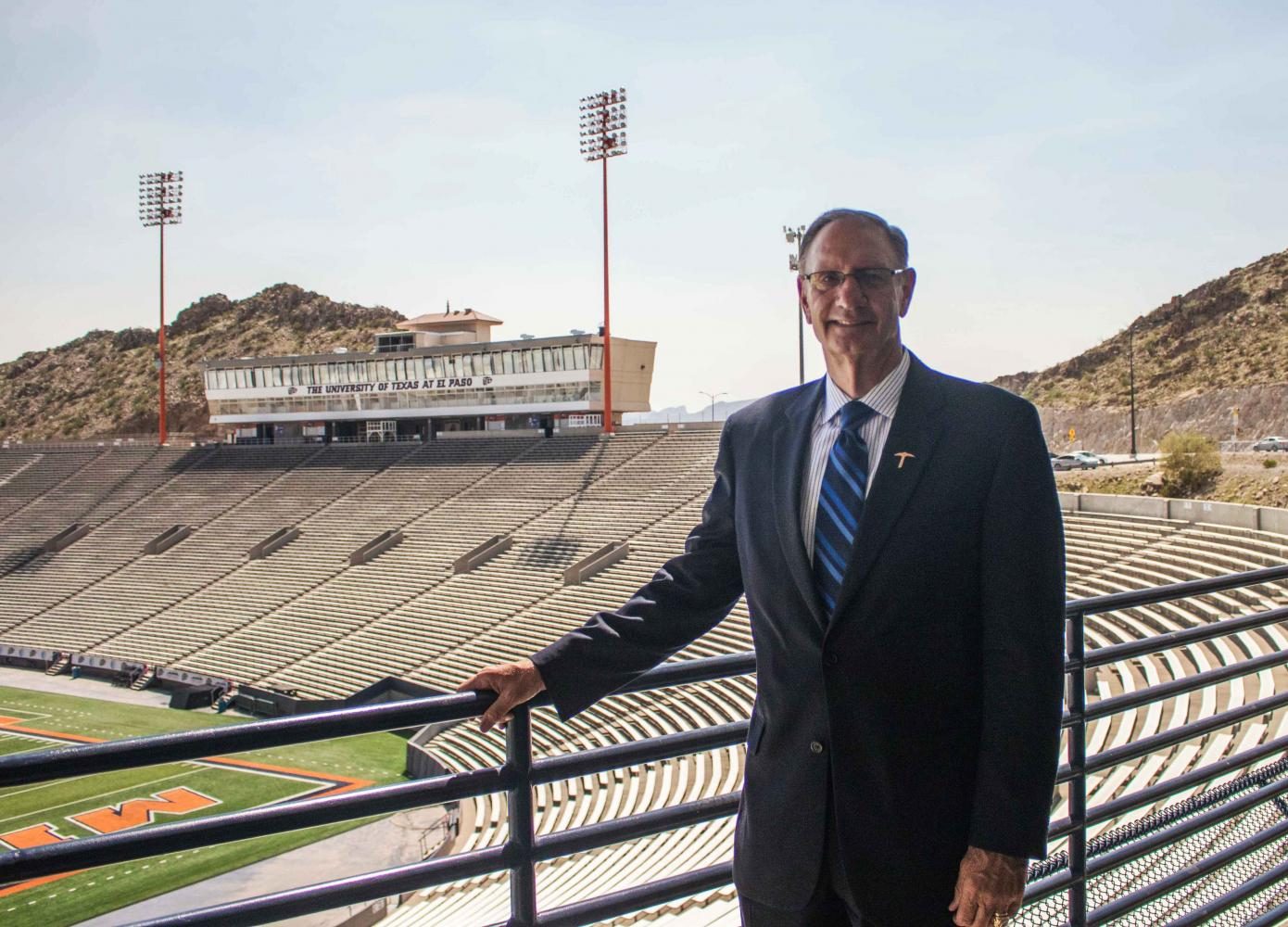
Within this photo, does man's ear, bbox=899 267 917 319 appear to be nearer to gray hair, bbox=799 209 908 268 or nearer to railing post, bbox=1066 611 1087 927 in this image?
gray hair, bbox=799 209 908 268

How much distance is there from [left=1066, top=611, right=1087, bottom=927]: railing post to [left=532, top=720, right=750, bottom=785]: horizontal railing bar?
930 millimetres

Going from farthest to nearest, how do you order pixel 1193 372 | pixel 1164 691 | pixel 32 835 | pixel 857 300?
pixel 1193 372 < pixel 32 835 < pixel 1164 691 < pixel 857 300

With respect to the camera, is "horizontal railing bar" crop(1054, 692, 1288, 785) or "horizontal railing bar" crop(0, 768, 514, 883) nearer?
"horizontal railing bar" crop(0, 768, 514, 883)

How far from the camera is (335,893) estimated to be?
6.12 ft

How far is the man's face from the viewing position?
211 cm

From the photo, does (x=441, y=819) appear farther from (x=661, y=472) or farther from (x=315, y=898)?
(x=661, y=472)

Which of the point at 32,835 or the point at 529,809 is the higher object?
the point at 529,809

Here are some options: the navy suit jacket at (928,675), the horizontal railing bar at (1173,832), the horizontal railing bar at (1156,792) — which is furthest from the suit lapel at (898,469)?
the horizontal railing bar at (1173,832)

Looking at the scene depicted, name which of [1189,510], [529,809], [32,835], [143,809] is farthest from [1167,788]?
[1189,510]

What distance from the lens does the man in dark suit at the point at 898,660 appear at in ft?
6.16

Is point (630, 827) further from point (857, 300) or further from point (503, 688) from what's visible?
point (857, 300)

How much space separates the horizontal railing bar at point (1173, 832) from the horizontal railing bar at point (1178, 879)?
9 cm

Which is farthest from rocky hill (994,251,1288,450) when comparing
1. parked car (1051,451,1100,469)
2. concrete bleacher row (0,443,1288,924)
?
concrete bleacher row (0,443,1288,924)

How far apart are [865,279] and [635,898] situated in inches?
52.1
